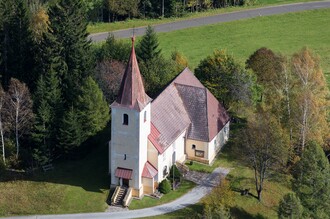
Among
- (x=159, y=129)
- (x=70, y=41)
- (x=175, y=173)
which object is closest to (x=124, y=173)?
(x=159, y=129)

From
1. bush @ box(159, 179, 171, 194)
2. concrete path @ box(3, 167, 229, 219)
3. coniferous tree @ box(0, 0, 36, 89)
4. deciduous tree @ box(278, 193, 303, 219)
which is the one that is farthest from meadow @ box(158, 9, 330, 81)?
deciduous tree @ box(278, 193, 303, 219)

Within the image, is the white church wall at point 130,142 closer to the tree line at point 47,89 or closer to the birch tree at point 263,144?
the tree line at point 47,89

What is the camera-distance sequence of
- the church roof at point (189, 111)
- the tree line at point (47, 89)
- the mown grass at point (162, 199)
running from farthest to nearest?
the church roof at point (189, 111)
the tree line at point (47, 89)
the mown grass at point (162, 199)

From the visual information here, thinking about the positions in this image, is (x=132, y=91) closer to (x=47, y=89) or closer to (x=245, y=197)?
(x=47, y=89)

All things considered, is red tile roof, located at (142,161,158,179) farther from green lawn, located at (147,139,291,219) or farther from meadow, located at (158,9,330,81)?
meadow, located at (158,9,330,81)

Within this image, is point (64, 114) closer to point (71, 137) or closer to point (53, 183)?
point (71, 137)

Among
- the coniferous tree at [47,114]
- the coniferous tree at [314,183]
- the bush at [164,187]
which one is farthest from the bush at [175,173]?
the coniferous tree at [47,114]
